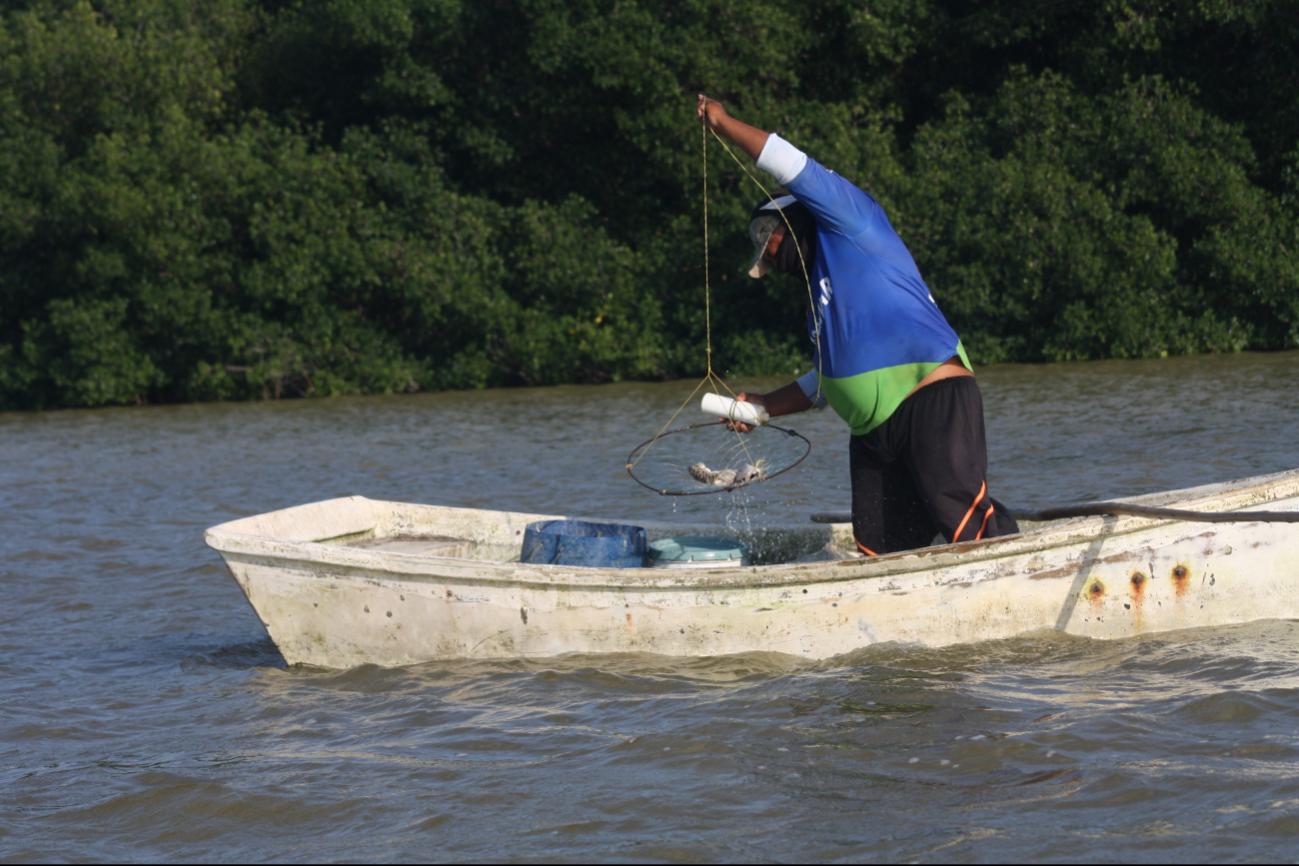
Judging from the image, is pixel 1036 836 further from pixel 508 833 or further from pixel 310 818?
pixel 310 818

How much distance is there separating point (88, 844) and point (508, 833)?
121 centimetres

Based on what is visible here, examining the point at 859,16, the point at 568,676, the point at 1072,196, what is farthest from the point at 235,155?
the point at 568,676

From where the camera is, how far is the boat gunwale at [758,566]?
4.37 metres

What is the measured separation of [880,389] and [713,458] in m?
1.39

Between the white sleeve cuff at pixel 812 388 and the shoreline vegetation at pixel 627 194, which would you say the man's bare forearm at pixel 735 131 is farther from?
the shoreline vegetation at pixel 627 194

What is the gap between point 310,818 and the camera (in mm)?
3516

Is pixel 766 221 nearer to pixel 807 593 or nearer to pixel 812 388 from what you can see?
pixel 812 388

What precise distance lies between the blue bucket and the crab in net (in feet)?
0.85

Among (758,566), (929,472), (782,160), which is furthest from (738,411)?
(782,160)

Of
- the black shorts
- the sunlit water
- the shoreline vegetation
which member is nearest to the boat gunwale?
the black shorts

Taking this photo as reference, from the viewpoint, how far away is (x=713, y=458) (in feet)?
18.2

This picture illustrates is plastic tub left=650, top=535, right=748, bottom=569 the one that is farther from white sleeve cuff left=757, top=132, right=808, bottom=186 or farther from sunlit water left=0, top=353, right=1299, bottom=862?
white sleeve cuff left=757, top=132, right=808, bottom=186

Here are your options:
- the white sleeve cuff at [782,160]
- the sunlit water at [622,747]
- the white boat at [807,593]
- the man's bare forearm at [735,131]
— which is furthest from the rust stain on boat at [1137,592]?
the man's bare forearm at [735,131]

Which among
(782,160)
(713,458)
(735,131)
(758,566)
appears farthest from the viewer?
(713,458)
